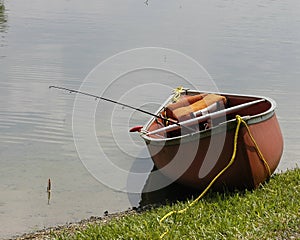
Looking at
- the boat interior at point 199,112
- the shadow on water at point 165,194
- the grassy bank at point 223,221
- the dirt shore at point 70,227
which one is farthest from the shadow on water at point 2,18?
the grassy bank at point 223,221

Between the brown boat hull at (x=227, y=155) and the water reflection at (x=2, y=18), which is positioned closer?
the brown boat hull at (x=227, y=155)

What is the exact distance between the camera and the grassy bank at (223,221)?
5.77 m

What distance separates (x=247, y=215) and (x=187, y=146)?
69.9 inches

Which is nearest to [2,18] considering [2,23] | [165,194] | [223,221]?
[2,23]

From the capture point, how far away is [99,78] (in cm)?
1566

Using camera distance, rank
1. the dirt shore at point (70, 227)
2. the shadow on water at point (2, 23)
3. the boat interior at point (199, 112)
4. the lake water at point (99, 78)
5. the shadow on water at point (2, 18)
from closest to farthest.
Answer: the dirt shore at point (70, 227), the boat interior at point (199, 112), the lake water at point (99, 78), the shadow on water at point (2, 23), the shadow on water at point (2, 18)

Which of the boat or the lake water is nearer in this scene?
the boat

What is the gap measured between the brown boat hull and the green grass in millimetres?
331

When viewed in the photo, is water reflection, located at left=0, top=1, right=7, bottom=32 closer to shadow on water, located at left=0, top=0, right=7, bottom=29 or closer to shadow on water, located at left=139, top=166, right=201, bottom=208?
shadow on water, located at left=0, top=0, right=7, bottom=29

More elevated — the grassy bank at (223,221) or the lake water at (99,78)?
the grassy bank at (223,221)

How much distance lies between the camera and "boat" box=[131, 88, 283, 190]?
7668 millimetres

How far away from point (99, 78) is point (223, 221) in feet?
32.7

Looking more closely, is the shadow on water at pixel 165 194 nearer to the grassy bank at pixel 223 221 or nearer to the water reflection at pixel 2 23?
the grassy bank at pixel 223 221

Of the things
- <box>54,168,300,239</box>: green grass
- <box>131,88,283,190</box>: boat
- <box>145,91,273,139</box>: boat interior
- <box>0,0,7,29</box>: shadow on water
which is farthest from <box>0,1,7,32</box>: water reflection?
<box>54,168,300,239</box>: green grass
